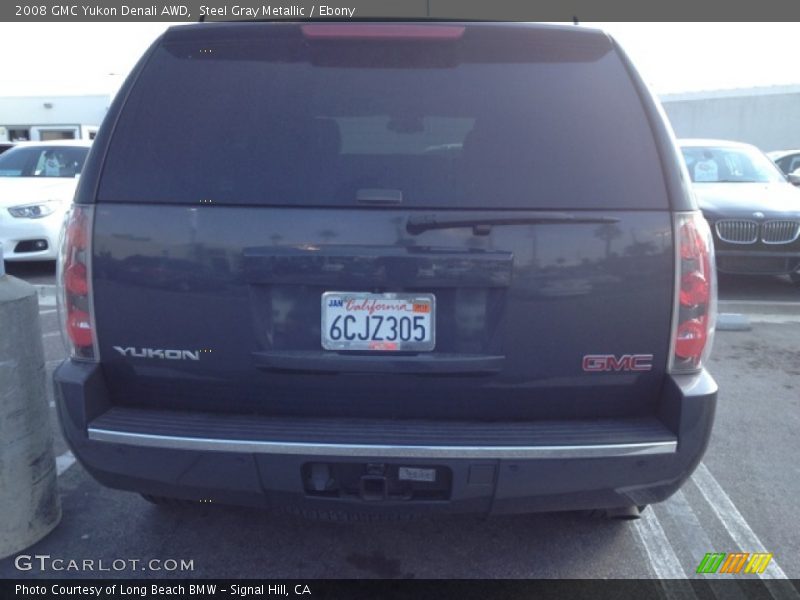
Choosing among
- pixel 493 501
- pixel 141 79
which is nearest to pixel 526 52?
pixel 141 79

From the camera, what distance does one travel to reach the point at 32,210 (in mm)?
8344

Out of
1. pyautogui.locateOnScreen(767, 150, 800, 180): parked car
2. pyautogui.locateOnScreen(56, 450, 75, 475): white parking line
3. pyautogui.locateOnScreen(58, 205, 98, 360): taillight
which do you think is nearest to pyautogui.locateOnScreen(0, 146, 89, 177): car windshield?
pyautogui.locateOnScreen(56, 450, 75, 475): white parking line

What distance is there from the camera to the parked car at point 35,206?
822cm

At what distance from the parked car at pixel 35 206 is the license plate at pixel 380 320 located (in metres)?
6.57

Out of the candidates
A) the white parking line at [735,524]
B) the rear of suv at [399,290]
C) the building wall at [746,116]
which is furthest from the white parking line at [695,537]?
the building wall at [746,116]

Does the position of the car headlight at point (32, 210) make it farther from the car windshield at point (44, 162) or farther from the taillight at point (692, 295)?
the taillight at point (692, 295)

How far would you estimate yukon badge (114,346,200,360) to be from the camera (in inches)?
94.9

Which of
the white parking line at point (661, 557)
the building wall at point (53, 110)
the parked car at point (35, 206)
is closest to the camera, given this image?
the white parking line at point (661, 557)

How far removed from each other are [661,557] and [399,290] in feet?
5.56

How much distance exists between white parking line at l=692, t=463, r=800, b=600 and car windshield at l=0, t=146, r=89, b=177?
339 inches

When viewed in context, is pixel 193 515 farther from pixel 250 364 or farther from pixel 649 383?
pixel 649 383

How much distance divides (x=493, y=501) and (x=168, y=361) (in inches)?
46.2

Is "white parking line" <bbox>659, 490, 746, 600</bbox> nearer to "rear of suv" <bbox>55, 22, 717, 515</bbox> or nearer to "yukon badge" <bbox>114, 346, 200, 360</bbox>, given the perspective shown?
"rear of suv" <bbox>55, 22, 717, 515</bbox>

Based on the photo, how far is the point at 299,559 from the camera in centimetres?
297
